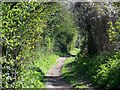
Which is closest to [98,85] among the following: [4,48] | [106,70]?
[106,70]

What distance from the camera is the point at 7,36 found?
8391 mm

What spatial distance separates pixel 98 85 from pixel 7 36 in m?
7.13

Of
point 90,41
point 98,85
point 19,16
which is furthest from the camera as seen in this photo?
point 90,41

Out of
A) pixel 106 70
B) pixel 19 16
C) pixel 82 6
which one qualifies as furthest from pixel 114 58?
pixel 19 16

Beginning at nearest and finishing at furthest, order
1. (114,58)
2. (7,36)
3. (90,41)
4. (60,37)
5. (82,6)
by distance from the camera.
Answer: (7,36), (114,58), (82,6), (90,41), (60,37)

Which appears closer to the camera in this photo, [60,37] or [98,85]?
[98,85]

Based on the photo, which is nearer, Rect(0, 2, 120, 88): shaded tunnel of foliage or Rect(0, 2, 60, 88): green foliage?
Rect(0, 2, 60, 88): green foliage

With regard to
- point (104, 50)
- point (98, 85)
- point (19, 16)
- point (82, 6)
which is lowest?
point (98, 85)

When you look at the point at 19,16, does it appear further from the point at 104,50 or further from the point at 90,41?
the point at 90,41

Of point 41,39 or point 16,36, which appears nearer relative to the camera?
point 16,36

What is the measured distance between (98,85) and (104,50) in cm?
626

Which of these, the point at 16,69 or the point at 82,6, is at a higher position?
the point at 82,6

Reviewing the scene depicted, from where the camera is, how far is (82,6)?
2302 centimetres

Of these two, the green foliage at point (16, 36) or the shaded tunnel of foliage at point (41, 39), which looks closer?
the green foliage at point (16, 36)
